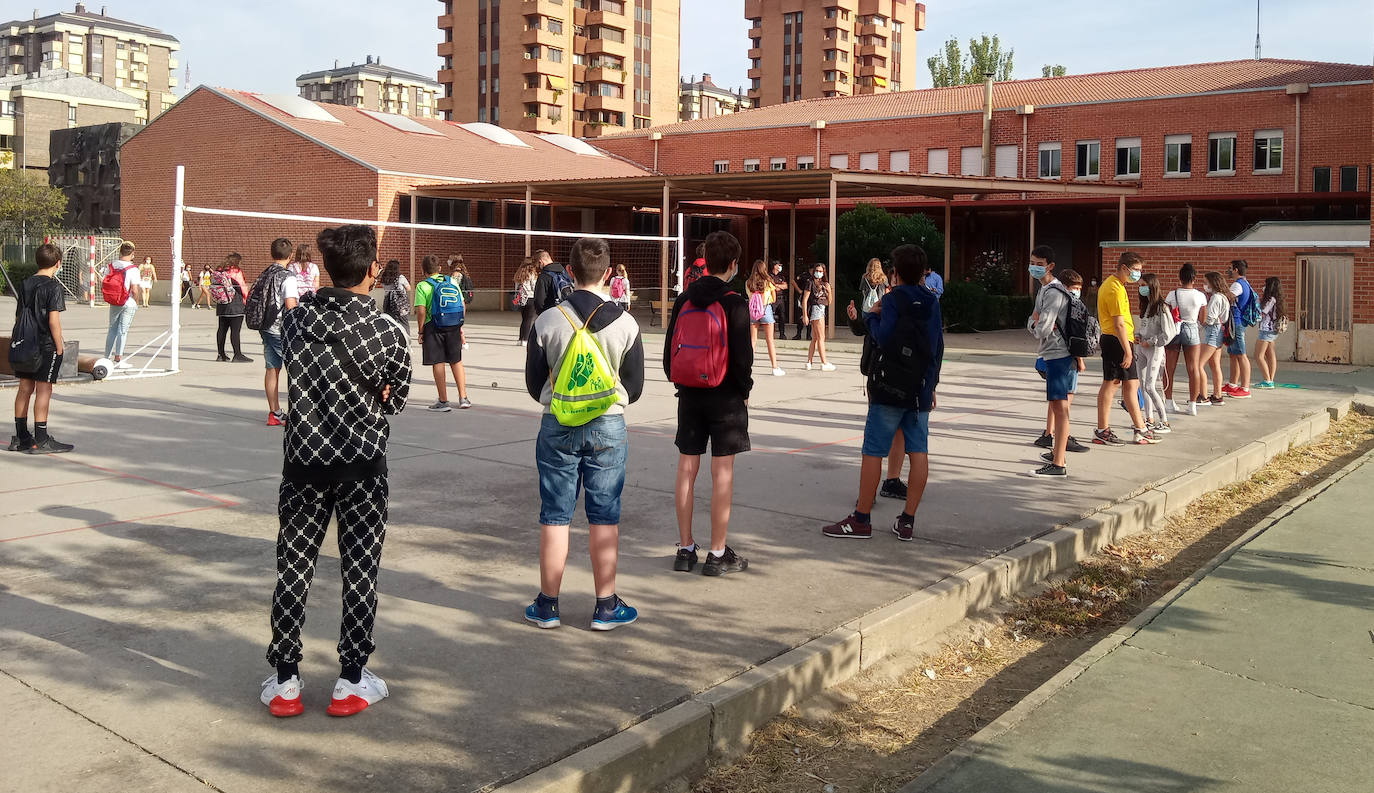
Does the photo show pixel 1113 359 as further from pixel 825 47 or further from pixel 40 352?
pixel 825 47

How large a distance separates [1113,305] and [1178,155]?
34674 mm

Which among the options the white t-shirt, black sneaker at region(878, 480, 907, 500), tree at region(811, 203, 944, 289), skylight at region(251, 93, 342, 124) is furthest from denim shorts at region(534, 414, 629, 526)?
skylight at region(251, 93, 342, 124)

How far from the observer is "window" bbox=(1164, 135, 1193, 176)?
41000mm

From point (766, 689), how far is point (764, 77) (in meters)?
117

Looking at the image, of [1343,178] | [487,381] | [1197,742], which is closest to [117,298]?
Answer: [487,381]

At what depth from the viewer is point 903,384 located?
7.00 m

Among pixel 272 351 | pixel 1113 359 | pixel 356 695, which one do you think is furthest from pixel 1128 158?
pixel 356 695

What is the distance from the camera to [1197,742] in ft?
14.1

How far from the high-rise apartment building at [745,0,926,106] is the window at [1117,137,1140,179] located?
236ft

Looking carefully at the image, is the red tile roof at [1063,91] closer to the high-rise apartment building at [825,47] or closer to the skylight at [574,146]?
the skylight at [574,146]

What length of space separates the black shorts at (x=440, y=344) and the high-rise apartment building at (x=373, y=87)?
140448 millimetres

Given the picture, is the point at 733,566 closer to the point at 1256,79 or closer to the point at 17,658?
the point at 17,658

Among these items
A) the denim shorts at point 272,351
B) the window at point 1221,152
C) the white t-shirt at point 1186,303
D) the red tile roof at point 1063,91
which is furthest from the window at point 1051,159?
the denim shorts at point 272,351

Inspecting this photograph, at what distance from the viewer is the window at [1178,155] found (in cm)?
4100
